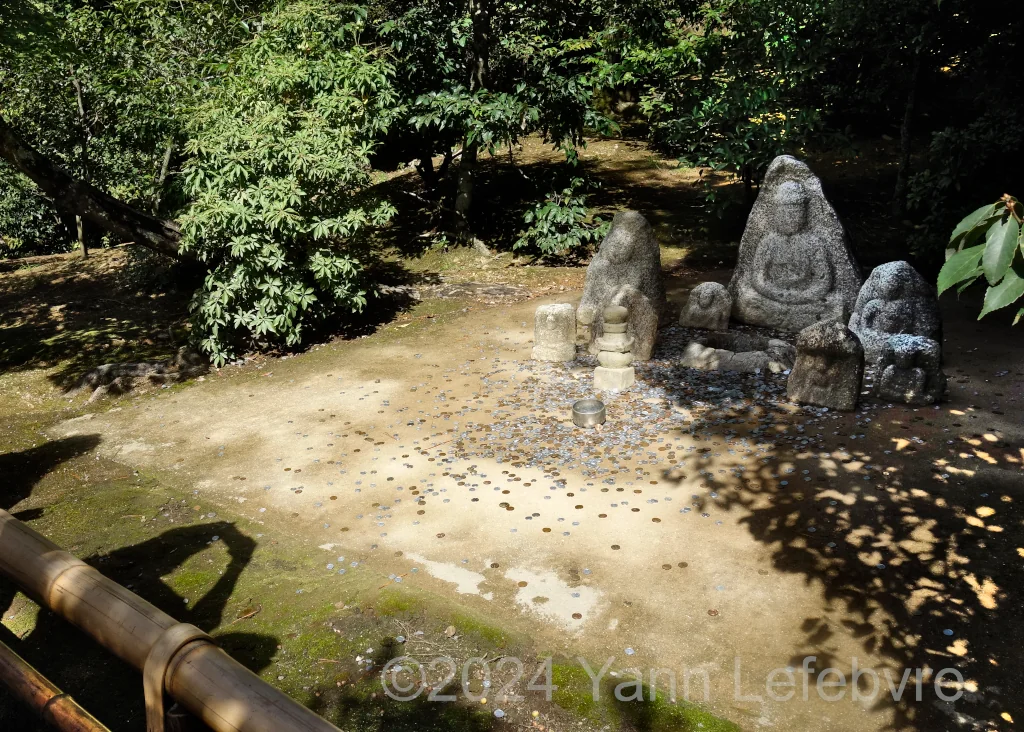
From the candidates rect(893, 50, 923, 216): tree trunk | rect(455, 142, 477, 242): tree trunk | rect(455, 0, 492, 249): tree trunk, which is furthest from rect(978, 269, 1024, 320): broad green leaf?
rect(455, 142, 477, 242): tree trunk

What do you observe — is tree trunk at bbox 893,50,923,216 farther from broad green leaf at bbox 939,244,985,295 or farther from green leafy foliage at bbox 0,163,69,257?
green leafy foliage at bbox 0,163,69,257

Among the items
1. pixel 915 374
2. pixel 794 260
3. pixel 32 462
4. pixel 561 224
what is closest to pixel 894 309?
pixel 915 374

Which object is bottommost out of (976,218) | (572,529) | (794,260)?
(572,529)

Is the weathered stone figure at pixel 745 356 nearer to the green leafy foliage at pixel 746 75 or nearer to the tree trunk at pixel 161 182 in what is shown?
the green leafy foliage at pixel 746 75

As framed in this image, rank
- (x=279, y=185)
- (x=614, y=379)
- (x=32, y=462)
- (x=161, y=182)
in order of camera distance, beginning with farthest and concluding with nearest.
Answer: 1. (x=161, y=182)
2. (x=279, y=185)
3. (x=614, y=379)
4. (x=32, y=462)

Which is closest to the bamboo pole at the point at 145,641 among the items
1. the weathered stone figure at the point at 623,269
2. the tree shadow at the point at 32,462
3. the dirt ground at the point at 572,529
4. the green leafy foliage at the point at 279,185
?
the dirt ground at the point at 572,529

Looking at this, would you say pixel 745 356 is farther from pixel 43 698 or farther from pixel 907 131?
pixel 43 698

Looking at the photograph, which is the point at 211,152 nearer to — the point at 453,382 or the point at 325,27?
the point at 325,27

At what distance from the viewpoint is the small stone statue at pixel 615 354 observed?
982cm

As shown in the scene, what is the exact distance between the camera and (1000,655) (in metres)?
5.11

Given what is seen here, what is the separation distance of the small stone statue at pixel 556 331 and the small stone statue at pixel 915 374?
3.95m

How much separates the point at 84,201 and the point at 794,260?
10.2 m

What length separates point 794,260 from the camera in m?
11.3

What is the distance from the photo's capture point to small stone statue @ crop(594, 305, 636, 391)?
982cm
